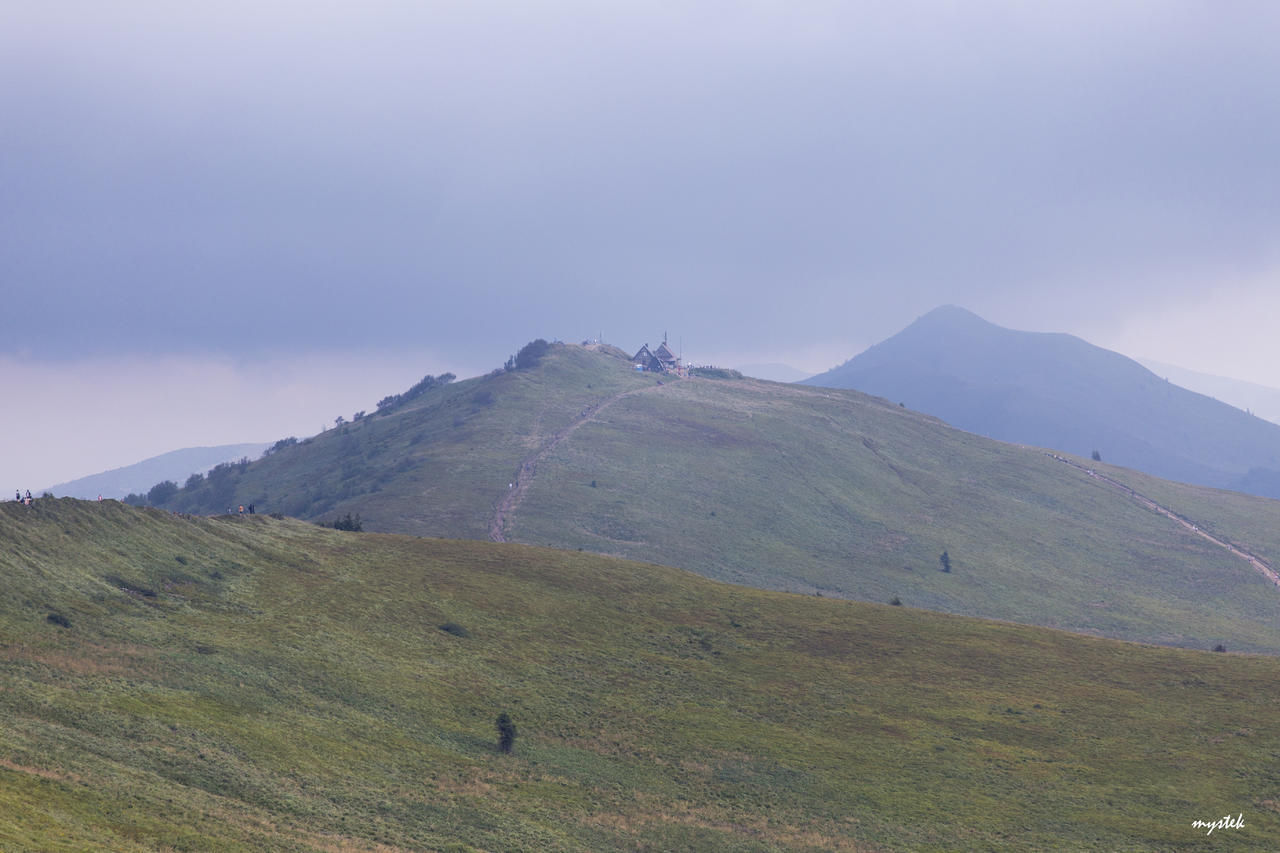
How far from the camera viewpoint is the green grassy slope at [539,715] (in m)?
48.0

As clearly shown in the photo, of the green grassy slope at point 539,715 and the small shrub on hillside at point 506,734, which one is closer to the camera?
the green grassy slope at point 539,715

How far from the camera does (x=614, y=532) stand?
182 metres

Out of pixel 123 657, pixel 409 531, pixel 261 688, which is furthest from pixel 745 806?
pixel 409 531

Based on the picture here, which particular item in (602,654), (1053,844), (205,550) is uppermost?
(205,550)

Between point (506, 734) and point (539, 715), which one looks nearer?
point (506, 734)

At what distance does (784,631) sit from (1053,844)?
3930 cm

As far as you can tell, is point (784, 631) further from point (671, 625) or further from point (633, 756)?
point (633, 756)

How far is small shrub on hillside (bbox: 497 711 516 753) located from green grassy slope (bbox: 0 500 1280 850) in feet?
3.06

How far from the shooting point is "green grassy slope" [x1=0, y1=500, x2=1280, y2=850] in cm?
4800

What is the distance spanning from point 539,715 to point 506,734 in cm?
643

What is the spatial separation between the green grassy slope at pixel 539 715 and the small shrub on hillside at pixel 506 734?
0.93 m

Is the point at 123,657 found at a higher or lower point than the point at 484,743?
Result: higher

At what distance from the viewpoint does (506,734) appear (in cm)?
6334

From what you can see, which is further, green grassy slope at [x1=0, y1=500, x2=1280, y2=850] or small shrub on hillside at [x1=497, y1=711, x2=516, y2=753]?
small shrub on hillside at [x1=497, y1=711, x2=516, y2=753]
